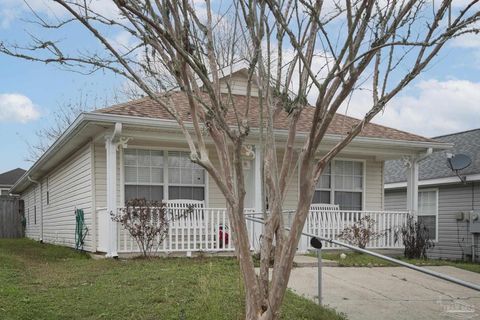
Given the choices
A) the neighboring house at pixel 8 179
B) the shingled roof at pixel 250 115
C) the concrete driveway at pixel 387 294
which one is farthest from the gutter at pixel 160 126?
the neighboring house at pixel 8 179

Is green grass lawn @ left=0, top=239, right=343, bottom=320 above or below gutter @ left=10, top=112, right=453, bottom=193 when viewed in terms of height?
below

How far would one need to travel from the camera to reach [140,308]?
17.5 feet

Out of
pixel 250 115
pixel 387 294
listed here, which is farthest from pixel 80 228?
pixel 387 294

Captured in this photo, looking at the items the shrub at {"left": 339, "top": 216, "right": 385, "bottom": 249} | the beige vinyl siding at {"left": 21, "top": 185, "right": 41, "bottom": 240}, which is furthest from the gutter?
the beige vinyl siding at {"left": 21, "top": 185, "right": 41, "bottom": 240}

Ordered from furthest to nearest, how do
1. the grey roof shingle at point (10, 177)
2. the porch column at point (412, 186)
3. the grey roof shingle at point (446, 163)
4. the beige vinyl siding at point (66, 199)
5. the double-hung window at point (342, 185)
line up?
the grey roof shingle at point (10, 177) < the grey roof shingle at point (446, 163) < the double-hung window at point (342, 185) < the porch column at point (412, 186) < the beige vinyl siding at point (66, 199)

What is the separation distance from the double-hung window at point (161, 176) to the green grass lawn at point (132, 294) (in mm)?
2744

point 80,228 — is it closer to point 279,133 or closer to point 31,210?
point 279,133

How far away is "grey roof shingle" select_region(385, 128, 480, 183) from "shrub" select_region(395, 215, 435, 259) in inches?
133

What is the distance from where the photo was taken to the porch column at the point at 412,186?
12265 millimetres

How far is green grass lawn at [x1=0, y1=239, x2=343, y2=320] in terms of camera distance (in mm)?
5184

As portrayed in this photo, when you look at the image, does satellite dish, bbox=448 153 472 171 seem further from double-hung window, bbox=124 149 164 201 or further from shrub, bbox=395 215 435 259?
double-hung window, bbox=124 149 164 201

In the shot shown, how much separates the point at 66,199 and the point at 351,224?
8.14 metres

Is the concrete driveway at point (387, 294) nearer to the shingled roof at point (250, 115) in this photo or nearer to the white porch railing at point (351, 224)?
the white porch railing at point (351, 224)

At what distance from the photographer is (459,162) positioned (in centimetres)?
1391
